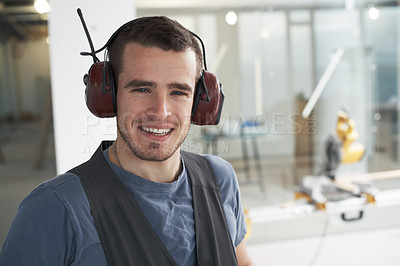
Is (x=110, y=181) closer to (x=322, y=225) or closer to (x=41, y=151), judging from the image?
(x=41, y=151)

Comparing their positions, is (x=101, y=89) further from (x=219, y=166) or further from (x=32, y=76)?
(x=32, y=76)

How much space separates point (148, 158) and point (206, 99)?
24 centimetres

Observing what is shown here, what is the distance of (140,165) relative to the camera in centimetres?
104

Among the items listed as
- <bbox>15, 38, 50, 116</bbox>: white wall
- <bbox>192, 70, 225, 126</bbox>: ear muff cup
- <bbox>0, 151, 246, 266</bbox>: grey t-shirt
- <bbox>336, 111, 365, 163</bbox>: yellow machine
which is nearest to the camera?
<bbox>0, 151, 246, 266</bbox>: grey t-shirt

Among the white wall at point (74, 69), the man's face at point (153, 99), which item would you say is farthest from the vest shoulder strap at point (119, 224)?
the white wall at point (74, 69)

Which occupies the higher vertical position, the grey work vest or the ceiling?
the ceiling

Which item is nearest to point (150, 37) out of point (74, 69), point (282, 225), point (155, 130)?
point (155, 130)

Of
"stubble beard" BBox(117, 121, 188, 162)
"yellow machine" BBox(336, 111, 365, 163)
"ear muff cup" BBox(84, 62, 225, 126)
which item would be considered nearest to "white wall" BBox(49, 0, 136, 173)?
"ear muff cup" BBox(84, 62, 225, 126)

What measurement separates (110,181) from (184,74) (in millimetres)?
322

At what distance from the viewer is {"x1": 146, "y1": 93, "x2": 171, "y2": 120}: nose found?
1000 mm

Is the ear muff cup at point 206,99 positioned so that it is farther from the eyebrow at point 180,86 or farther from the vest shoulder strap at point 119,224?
the vest shoulder strap at point 119,224

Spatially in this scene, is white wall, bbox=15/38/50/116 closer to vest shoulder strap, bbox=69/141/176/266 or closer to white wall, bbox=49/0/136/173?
white wall, bbox=49/0/136/173

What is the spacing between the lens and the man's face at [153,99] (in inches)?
39.3

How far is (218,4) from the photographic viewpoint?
10.8 feet
